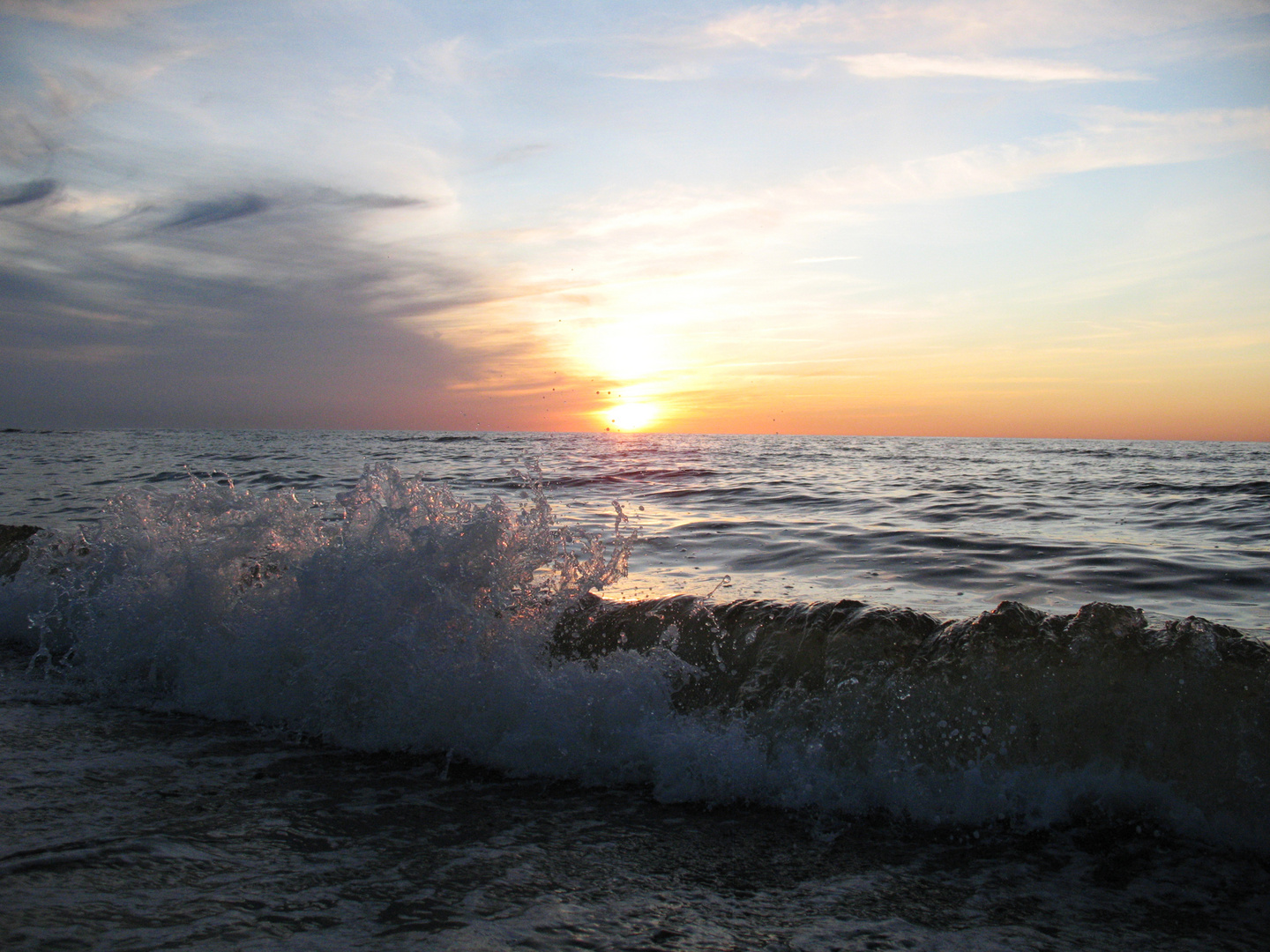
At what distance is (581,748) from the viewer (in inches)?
144

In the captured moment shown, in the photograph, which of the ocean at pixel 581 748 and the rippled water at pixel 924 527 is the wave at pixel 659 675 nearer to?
the ocean at pixel 581 748

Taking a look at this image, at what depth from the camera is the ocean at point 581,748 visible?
7.86 feet

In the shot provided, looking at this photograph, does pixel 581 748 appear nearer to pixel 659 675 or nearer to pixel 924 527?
pixel 659 675

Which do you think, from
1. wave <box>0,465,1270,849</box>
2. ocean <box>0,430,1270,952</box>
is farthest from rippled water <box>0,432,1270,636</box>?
wave <box>0,465,1270,849</box>

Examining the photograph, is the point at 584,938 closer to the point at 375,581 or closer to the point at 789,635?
the point at 789,635

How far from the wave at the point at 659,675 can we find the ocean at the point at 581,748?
0.02 meters

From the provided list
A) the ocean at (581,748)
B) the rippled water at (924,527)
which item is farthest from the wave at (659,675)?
the rippled water at (924,527)

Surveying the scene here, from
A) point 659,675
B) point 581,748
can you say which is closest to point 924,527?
point 659,675

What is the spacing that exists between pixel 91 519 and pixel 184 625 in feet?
24.7

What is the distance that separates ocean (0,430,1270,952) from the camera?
239cm

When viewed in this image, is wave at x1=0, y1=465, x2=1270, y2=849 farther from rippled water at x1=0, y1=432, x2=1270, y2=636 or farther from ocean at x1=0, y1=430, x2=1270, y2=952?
rippled water at x1=0, y1=432, x2=1270, y2=636

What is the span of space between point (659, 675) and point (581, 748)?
58 centimetres

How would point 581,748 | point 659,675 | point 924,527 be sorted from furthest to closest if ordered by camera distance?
point 924,527 < point 659,675 < point 581,748


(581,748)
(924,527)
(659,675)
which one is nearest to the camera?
(581,748)
